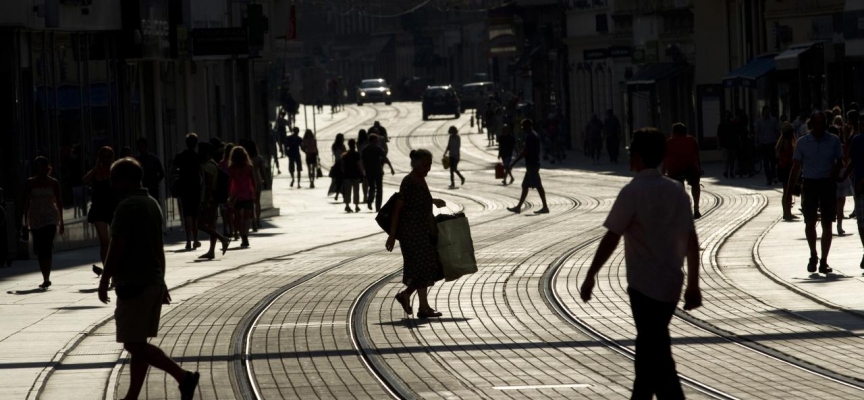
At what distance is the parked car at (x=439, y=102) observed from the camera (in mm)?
88625

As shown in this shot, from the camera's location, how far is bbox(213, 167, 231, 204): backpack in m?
23.9

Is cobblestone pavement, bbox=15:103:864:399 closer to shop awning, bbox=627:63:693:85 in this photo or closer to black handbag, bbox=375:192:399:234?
black handbag, bbox=375:192:399:234

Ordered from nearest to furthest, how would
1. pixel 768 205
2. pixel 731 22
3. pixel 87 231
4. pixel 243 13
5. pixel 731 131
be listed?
pixel 87 231
pixel 768 205
pixel 243 13
pixel 731 131
pixel 731 22

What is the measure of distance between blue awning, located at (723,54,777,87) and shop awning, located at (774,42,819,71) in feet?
2.25

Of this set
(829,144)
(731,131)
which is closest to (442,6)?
(731,131)

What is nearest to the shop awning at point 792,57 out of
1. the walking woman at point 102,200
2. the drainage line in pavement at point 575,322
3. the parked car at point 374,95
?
the drainage line in pavement at point 575,322

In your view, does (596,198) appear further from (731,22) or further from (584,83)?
(584,83)

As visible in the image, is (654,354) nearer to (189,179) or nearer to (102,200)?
(102,200)

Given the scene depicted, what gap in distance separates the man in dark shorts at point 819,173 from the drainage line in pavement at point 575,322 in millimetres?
2653

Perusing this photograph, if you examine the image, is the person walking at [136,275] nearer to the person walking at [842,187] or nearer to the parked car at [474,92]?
the person walking at [842,187]

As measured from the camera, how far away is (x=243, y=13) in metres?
36.0

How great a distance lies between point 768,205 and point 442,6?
98.8 m

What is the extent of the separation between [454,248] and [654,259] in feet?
22.2

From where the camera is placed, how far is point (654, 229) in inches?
327
